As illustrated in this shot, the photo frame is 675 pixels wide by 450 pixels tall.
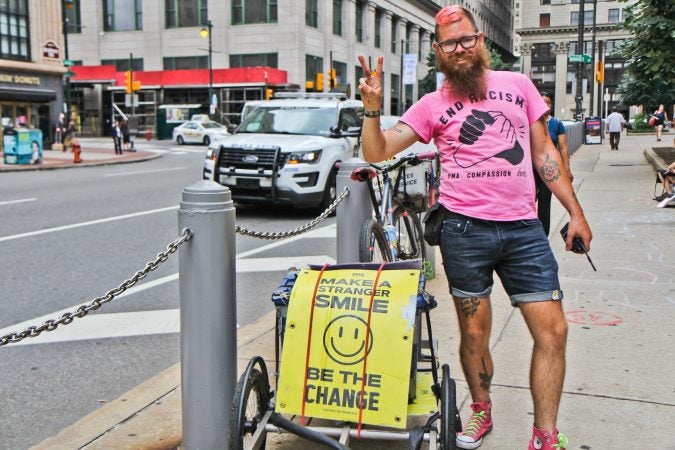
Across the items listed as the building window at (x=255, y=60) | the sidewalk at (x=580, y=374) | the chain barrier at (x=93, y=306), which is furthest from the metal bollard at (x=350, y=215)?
the building window at (x=255, y=60)

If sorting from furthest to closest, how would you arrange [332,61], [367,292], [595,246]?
[332,61]
[595,246]
[367,292]

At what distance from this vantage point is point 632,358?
187 inches

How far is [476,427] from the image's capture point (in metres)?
3.59

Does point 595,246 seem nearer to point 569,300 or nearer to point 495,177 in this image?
point 569,300

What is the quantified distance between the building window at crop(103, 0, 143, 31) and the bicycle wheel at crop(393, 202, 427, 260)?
58.9m

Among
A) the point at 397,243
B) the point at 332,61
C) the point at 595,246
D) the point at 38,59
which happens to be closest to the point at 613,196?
the point at 595,246

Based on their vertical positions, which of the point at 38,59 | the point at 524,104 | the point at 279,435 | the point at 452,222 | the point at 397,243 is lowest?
the point at 279,435

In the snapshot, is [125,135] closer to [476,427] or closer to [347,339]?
[476,427]

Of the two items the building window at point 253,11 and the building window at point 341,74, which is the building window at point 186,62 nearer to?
the building window at point 253,11

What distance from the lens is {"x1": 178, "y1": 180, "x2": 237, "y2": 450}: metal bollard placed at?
3.31 metres

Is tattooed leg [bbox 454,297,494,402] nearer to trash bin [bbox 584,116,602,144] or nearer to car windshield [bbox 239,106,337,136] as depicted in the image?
car windshield [bbox 239,106,337,136]

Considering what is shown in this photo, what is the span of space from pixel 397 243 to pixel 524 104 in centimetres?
268

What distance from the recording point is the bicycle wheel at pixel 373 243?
5148mm

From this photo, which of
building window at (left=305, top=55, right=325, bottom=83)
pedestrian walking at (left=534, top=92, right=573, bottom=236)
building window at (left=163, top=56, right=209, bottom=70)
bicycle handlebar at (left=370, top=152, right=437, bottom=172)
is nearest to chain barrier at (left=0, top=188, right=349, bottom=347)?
bicycle handlebar at (left=370, top=152, right=437, bottom=172)
